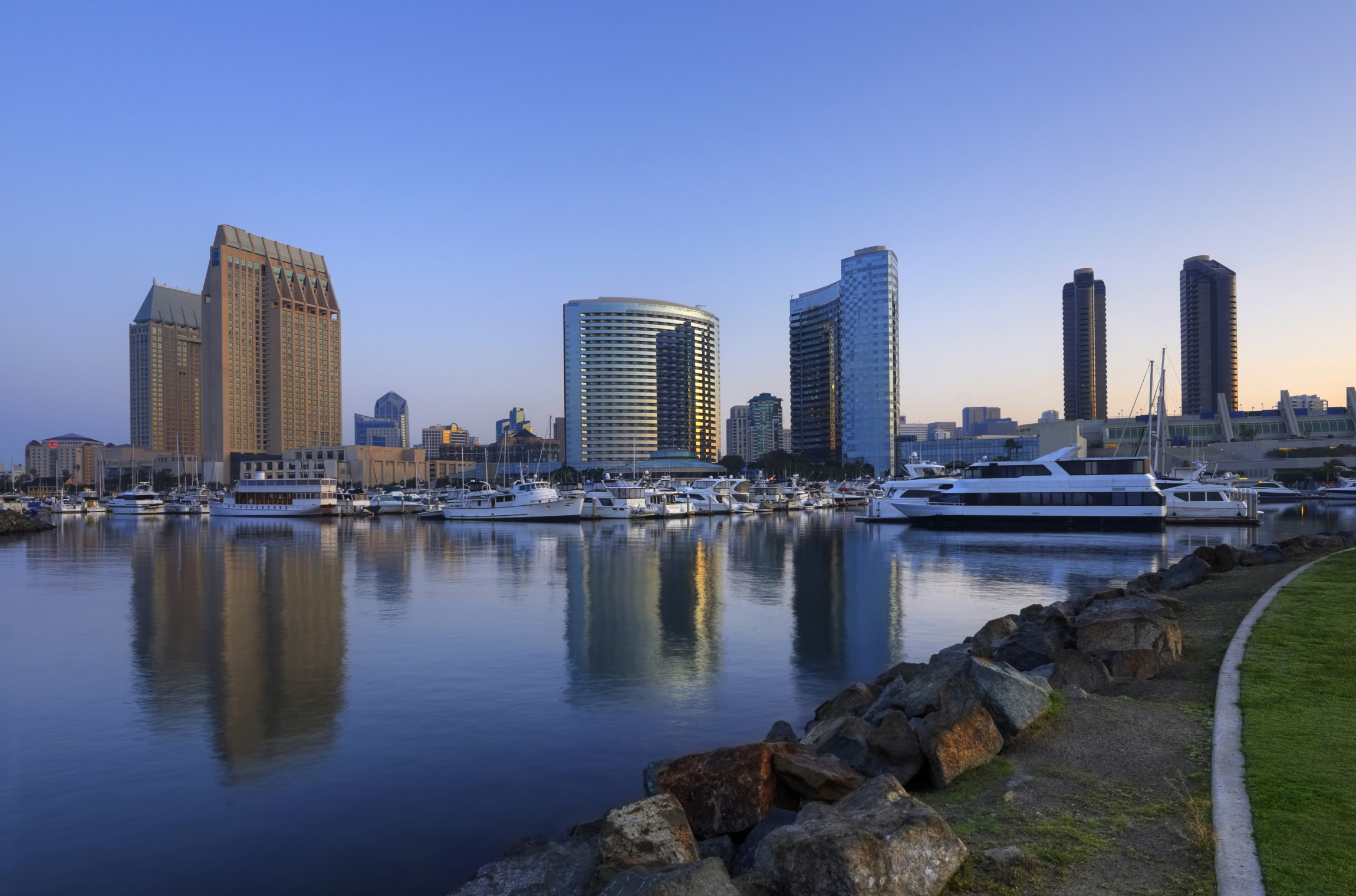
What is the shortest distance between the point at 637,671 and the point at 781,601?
13605 mm

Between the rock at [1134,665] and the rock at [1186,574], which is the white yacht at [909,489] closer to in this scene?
the rock at [1186,574]

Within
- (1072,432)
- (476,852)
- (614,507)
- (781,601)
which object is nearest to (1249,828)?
(476,852)

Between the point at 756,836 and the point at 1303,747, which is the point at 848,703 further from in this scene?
the point at 1303,747

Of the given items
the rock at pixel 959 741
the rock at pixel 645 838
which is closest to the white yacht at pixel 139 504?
the rock at pixel 645 838

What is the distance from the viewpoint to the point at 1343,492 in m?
121

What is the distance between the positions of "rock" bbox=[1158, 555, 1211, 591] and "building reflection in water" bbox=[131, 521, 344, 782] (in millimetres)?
23455

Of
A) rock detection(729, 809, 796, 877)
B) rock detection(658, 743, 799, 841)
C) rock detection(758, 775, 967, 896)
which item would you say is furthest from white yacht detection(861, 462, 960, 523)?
rock detection(758, 775, 967, 896)

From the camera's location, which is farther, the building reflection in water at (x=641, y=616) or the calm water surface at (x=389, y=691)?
the building reflection in water at (x=641, y=616)

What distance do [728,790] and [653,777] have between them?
5.73 ft

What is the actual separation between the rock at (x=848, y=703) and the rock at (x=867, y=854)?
8.33 metres

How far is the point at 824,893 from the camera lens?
6707 mm

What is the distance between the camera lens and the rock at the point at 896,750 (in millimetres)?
10273

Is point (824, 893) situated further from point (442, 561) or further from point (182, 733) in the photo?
point (442, 561)

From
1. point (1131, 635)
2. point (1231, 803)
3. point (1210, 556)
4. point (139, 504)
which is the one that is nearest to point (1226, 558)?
point (1210, 556)
